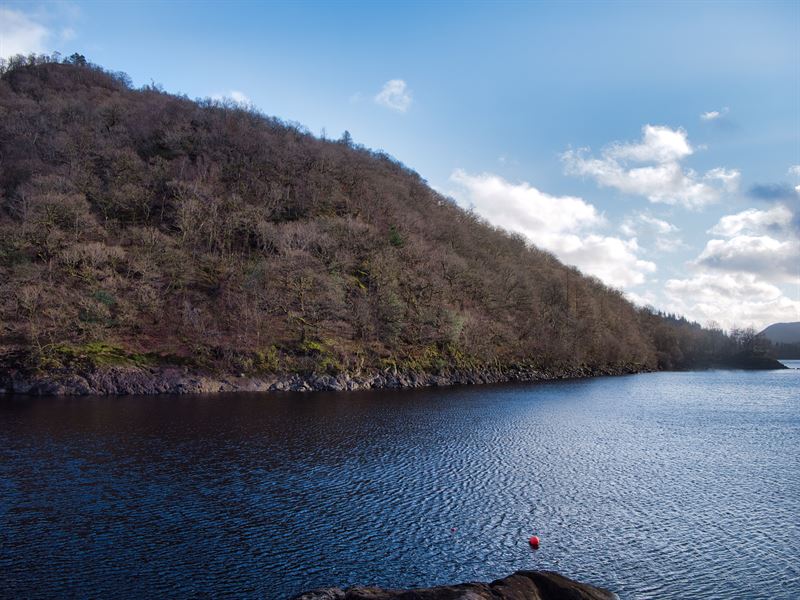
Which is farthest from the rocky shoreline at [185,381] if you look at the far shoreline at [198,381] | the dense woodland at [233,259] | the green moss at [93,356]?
the dense woodland at [233,259]

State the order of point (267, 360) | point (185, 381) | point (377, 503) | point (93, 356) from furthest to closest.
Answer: point (267, 360)
point (185, 381)
point (93, 356)
point (377, 503)

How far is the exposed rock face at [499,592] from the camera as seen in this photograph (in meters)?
13.7

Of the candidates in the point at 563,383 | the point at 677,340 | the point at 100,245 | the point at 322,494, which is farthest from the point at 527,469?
the point at 677,340

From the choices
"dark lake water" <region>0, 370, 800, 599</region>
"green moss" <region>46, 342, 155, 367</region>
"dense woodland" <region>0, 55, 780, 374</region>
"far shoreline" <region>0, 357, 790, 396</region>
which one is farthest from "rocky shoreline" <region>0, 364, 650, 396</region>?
"dark lake water" <region>0, 370, 800, 599</region>

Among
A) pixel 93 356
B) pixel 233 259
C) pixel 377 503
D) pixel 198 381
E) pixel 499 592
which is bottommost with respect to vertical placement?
pixel 377 503

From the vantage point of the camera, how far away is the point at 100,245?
77.3m

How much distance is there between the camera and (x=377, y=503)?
2523cm

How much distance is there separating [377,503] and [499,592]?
1191 cm

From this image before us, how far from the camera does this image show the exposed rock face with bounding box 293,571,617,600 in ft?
44.9

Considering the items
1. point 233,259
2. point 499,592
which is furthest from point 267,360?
point 499,592

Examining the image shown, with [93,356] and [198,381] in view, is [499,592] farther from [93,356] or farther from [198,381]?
[93,356]

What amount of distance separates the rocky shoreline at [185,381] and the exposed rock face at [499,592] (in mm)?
56993

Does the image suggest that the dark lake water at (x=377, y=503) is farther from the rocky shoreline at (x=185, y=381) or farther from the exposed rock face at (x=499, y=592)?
the rocky shoreline at (x=185, y=381)

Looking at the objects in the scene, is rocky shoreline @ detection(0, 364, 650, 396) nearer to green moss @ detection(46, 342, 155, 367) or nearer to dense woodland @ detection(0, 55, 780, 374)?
green moss @ detection(46, 342, 155, 367)
